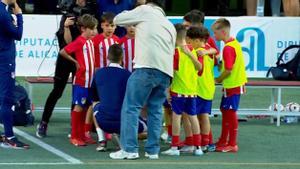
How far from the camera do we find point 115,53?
11.2 meters

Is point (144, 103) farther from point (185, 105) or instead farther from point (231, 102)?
point (231, 102)

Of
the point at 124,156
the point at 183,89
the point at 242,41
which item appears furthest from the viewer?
the point at 242,41

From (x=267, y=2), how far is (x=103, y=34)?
40.7 feet

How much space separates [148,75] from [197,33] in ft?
3.21

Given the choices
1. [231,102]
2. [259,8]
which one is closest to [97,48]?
[231,102]

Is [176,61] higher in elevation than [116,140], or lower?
higher

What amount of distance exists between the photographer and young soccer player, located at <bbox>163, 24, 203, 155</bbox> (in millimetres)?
1672

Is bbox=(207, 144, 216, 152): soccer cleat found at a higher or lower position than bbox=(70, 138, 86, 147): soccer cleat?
lower

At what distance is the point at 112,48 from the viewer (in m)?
11.2

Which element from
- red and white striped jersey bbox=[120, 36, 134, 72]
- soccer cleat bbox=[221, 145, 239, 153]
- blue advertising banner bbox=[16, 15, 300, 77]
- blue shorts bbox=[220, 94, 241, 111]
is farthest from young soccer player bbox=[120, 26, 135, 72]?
blue advertising banner bbox=[16, 15, 300, 77]

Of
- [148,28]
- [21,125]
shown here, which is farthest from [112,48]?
[21,125]

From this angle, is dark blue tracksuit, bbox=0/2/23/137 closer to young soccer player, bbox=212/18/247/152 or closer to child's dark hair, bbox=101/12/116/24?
child's dark hair, bbox=101/12/116/24

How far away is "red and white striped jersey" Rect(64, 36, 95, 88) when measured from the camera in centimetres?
1201

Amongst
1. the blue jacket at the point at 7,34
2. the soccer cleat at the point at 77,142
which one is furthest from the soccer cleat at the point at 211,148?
the blue jacket at the point at 7,34
